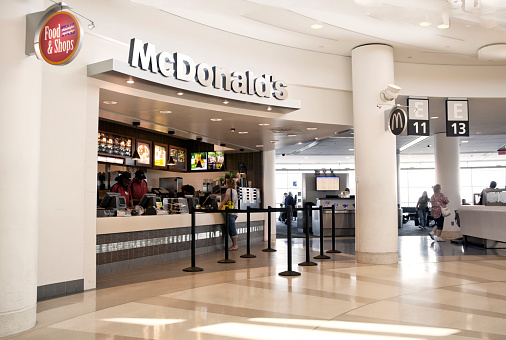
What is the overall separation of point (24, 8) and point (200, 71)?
11.3 ft

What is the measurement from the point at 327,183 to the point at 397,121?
469 inches

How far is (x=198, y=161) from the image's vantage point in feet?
51.1

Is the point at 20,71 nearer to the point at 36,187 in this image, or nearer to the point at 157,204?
the point at 36,187

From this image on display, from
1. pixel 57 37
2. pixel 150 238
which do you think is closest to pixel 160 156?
pixel 150 238

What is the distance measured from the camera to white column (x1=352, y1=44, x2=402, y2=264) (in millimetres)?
8797

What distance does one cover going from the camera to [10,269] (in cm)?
411

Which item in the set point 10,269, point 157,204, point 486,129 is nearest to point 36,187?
point 10,269

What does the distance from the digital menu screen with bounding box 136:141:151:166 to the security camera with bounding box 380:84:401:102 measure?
23.3 feet

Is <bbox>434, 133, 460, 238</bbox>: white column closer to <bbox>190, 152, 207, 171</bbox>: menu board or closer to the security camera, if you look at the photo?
the security camera

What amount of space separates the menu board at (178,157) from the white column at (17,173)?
10.1 meters

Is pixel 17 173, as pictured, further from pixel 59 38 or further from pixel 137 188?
pixel 137 188

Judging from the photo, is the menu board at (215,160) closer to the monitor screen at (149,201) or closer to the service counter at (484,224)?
the monitor screen at (149,201)

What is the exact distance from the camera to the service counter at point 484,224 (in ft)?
35.4

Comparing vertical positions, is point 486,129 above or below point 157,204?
above
